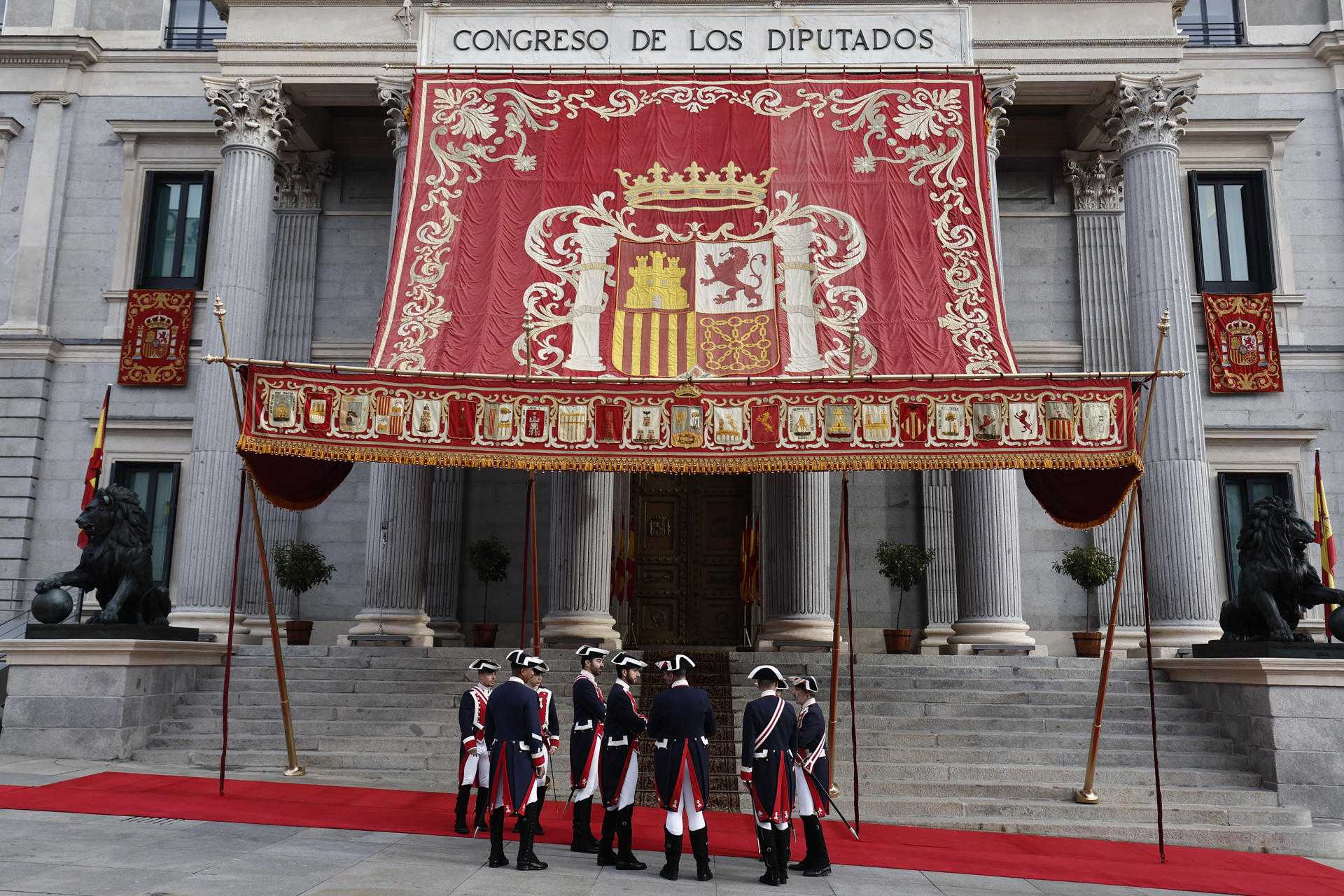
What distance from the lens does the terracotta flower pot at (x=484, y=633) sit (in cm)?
1959

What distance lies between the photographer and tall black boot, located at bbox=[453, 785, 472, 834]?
10.9 meters

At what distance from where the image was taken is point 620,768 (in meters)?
9.94

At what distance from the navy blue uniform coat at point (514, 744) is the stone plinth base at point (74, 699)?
7.24m

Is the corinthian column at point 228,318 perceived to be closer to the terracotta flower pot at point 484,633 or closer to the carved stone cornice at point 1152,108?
Result: the terracotta flower pot at point 484,633

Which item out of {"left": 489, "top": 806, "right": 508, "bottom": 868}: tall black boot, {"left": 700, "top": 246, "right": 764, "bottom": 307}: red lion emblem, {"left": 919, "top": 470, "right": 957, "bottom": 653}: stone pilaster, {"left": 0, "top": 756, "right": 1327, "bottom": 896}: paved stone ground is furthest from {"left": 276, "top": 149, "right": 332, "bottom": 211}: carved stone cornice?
{"left": 489, "top": 806, "right": 508, "bottom": 868}: tall black boot

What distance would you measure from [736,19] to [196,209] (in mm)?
12933

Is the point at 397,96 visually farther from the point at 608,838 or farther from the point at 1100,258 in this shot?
the point at 1100,258

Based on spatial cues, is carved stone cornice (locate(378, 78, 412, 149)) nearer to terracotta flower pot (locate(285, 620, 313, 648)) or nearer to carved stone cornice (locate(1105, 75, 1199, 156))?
terracotta flower pot (locate(285, 620, 313, 648))

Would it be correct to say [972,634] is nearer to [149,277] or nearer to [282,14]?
[282,14]

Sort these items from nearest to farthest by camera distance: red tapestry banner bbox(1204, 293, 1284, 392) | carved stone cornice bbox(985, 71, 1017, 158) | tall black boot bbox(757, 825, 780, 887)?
tall black boot bbox(757, 825, 780, 887) → carved stone cornice bbox(985, 71, 1017, 158) → red tapestry banner bbox(1204, 293, 1284, 392)

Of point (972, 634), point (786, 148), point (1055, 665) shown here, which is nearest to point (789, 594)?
point (972, 634)

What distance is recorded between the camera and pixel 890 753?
45.9ft

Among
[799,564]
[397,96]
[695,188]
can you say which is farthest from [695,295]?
[397,96]

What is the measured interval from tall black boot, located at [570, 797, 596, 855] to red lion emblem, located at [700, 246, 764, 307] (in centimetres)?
717
